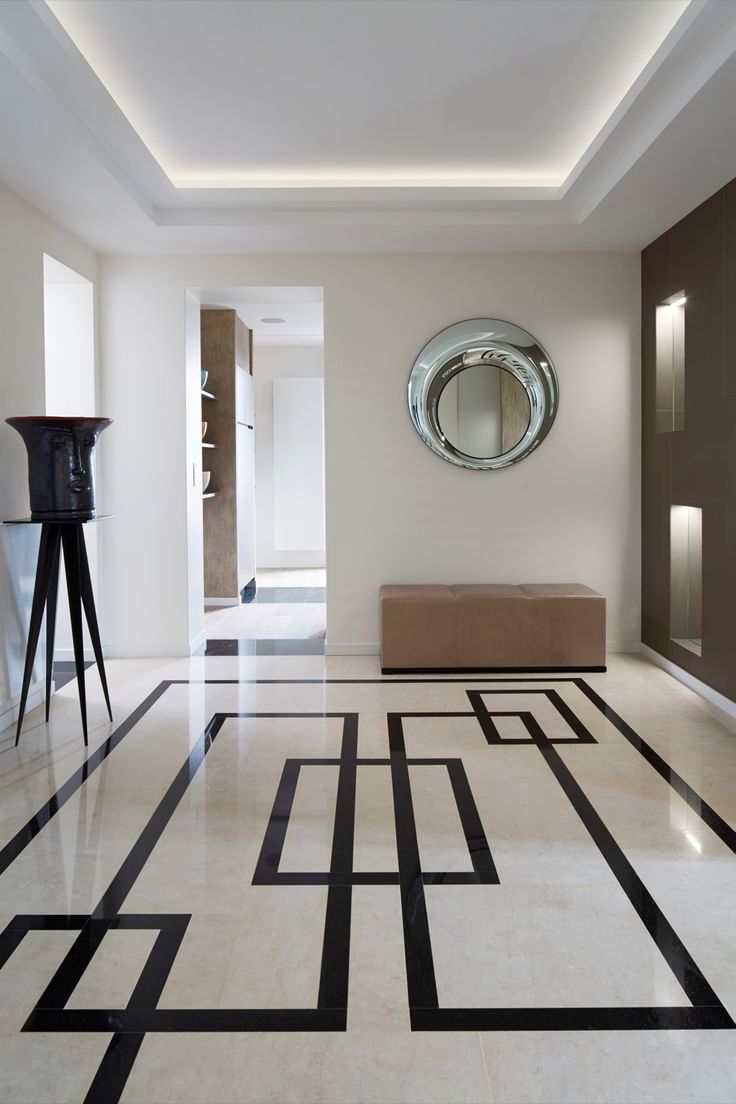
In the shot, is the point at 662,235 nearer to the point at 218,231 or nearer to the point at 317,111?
the point at 317,111

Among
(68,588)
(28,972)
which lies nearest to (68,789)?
(68,588)

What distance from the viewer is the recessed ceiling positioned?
3.02 metres

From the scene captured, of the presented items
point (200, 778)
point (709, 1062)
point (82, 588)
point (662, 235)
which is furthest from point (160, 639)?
point (709, 1062)

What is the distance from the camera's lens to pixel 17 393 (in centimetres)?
411

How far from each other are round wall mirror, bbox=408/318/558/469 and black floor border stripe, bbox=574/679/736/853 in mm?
1735

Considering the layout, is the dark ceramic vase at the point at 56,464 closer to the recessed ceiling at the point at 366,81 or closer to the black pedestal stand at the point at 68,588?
the black pedestal stand at the point at 68,588

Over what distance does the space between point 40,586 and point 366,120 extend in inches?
102

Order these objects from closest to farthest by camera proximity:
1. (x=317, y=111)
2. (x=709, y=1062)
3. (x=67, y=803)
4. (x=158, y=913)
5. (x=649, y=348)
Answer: (x=709, y=1062) < (x=158, y=913) < (x=67, y=803) < (x=317, y=111) < (x=649, y=348)

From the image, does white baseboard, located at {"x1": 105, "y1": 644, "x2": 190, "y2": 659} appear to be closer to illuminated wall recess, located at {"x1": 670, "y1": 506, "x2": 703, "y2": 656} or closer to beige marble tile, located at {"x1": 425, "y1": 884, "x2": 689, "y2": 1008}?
illuminated wall recess, located at {"x1": 670, "y1": 506, "x2": 703, "y2": 656}

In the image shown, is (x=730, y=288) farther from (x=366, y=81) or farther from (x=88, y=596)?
(x=88, y=596)

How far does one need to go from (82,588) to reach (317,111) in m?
2.41

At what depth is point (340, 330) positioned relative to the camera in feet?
17.7

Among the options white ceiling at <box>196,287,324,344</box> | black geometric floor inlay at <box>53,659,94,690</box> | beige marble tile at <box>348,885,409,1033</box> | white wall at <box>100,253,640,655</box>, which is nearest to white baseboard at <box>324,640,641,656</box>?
white wall at <box>100,253,640,655</box>

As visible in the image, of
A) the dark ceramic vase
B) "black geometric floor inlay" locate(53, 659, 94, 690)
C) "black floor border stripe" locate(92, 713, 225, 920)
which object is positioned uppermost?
the dark ceramic vase
